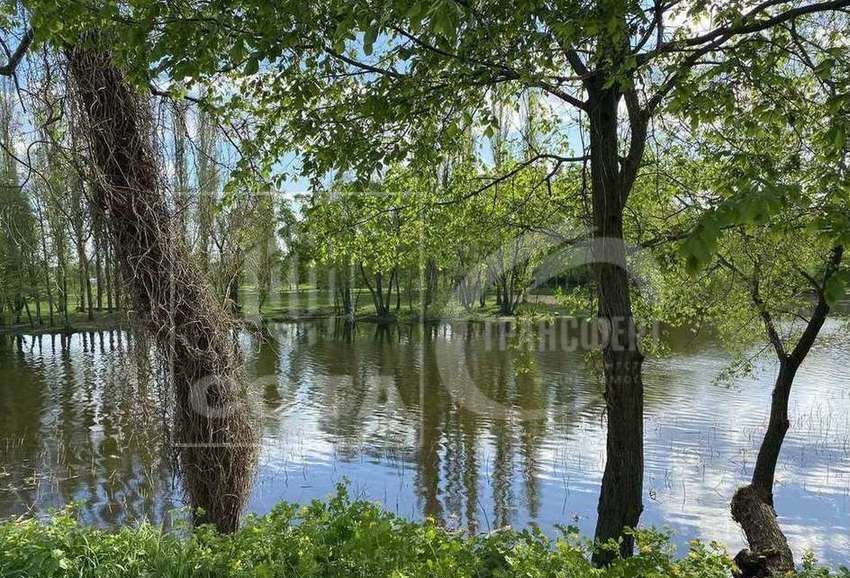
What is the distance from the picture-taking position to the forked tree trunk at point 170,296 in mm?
4203

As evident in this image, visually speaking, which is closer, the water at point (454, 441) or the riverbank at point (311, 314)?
the water at point (454, 441)

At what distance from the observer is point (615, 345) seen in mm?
5160

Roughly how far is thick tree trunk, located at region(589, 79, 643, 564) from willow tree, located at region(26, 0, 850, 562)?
0.01 metres

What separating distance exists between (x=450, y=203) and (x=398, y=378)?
11.9 meters

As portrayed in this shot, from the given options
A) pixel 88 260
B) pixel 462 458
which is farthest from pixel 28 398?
pixel 88 260

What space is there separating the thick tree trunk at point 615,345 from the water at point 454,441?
904 mm

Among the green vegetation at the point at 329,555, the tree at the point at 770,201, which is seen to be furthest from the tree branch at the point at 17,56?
the tree at the point at 770,201

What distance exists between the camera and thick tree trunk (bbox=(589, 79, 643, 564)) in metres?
4.96

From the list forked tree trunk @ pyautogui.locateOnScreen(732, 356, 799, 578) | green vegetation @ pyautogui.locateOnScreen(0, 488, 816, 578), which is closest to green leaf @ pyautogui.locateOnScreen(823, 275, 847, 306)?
green vegetation @ pyautogui.locateOnScreen(0, 488, 816, 578)

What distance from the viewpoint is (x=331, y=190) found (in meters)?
5.86

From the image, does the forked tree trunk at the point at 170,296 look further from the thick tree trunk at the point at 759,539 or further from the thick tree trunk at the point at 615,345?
the thick tree trunk at the point at 759,539

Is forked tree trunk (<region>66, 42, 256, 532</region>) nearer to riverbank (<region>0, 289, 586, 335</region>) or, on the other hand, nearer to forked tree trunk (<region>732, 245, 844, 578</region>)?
forked tree trunk (<region>732, 245, 844, 578</region>)

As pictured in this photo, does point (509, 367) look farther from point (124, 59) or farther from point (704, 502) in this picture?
point (124, 59)

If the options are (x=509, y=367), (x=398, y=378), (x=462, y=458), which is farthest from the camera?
(x=509, y=367)
